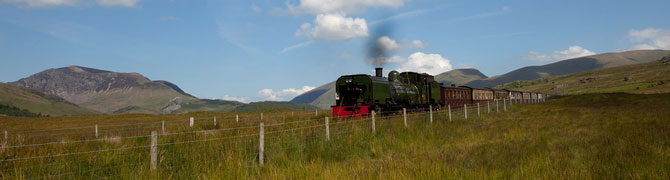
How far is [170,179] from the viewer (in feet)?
22.9

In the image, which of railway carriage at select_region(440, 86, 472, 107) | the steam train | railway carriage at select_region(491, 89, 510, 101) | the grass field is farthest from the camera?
railway carriage at select_region(491, 89, 510, 101)

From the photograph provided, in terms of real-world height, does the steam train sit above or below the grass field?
above

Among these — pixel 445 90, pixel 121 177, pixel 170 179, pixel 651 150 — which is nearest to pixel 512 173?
pixel 651 150

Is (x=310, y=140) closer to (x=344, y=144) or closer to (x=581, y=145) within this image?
(x=344, y=144)

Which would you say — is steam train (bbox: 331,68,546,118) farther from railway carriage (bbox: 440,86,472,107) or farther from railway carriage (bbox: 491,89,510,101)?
railway carriage (bbox: 491,89,510,101)

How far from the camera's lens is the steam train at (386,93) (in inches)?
928

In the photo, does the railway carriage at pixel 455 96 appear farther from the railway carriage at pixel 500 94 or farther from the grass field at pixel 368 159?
the grass field at pixel 368 159

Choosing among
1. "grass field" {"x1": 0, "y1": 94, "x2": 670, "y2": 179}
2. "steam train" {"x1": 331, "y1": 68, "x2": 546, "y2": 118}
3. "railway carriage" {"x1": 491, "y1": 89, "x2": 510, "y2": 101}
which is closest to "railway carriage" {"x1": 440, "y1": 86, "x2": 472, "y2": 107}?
"steam train" {"x1": 331, "y1": 68, "x2": 546, "y2": 118}

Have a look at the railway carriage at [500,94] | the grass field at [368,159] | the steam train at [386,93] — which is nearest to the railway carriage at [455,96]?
the steam train at [386,93]

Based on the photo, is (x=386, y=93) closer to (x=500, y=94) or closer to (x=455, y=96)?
(x=455, y=96)

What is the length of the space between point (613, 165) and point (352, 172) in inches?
181

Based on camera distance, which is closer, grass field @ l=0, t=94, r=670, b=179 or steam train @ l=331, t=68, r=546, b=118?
grass field @ l=0, t=94, r=670, b=179

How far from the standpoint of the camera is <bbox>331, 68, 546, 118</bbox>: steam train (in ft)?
77.3

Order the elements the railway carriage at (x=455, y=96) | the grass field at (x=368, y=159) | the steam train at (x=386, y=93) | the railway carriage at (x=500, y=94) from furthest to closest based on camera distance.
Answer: the railway carriage at (x=500, y=94) < the railway carriage at (x=455, y=96) < the steam train at (x=386, y=93) < the grass field at (x=368, y=159)
